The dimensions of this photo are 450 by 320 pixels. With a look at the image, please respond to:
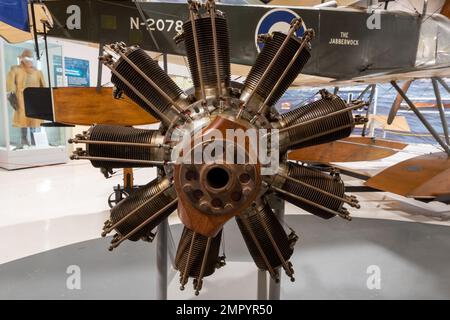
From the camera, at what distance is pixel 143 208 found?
139 centimetres

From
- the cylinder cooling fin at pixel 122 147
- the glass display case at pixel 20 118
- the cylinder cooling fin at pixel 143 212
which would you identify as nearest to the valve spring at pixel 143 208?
the cylinder cooling fin at pixel 143 212

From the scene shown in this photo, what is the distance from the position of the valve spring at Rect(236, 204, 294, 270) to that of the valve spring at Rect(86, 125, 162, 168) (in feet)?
1.48

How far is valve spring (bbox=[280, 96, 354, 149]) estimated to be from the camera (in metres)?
1.38

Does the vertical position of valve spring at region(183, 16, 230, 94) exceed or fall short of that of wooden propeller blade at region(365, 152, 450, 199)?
it exceeds it

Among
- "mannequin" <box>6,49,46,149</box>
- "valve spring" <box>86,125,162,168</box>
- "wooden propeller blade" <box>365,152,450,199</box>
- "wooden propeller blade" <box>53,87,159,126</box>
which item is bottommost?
"wooden propeller blade" <box>365,152,450,199</box>

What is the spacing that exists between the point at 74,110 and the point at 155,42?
3.25ft

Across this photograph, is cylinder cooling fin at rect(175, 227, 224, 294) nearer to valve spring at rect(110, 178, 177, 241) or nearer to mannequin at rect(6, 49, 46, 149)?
valve spring at rect(110, 178, 177, 241)

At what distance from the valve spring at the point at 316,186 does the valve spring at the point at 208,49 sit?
1.54 ft

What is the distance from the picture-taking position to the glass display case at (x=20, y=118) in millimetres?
6898

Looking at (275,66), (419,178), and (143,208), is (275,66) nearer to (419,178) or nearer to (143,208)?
(143,208)

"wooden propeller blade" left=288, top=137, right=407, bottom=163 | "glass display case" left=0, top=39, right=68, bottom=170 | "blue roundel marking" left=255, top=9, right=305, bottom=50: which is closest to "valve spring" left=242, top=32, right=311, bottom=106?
"blue roundel marking" left=255, top=9, right=305, bottom=50

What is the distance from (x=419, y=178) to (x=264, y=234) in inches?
119

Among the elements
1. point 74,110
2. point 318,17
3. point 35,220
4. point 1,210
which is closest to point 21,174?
point 1,210

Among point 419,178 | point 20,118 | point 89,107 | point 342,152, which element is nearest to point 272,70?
point 89,107
